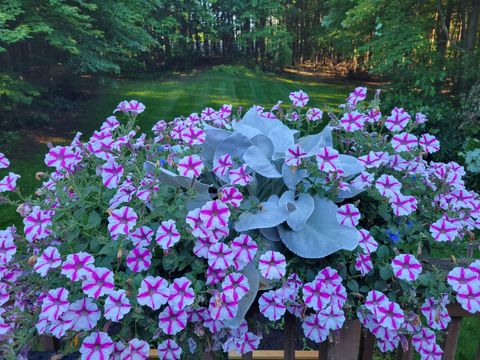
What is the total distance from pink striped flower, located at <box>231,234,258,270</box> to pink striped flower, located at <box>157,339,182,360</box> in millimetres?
228

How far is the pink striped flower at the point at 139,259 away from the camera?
2.88 feet

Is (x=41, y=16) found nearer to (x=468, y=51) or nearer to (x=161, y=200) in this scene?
(x=161, y=200)

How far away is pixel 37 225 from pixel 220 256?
0.46 m

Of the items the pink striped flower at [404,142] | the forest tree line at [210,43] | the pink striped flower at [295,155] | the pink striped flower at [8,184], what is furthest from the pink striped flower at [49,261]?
the forest tree line at [210,43]

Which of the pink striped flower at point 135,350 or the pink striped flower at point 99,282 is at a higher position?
the pink striped flower at point 99,282

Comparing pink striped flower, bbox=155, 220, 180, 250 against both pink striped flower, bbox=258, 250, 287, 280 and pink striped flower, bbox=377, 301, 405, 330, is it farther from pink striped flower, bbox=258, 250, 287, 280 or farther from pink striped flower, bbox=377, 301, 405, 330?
pink striped flower, bbox=377, 301, 405, 330

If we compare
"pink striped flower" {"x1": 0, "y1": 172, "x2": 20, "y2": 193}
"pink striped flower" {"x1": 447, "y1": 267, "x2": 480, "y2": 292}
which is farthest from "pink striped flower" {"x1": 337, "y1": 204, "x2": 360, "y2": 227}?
"pink striped flower" {"x1": 0, "y1": 172, "x2": 20, "y2": 193}

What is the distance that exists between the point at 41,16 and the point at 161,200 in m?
4.35

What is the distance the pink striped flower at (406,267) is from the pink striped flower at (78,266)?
2.09 feet

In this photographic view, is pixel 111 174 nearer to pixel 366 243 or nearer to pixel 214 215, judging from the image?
pixel 214 215

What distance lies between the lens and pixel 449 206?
1.07m

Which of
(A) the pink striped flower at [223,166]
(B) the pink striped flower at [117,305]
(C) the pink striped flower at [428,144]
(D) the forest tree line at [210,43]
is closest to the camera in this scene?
(B) the pink striped flower at [117,305]

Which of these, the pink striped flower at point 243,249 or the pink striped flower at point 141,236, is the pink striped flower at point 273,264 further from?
the pink striped flower at point 141,236

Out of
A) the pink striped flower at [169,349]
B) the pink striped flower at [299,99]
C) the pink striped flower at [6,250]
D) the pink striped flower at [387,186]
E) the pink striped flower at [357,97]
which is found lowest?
the pink striped flower at [169,349]
